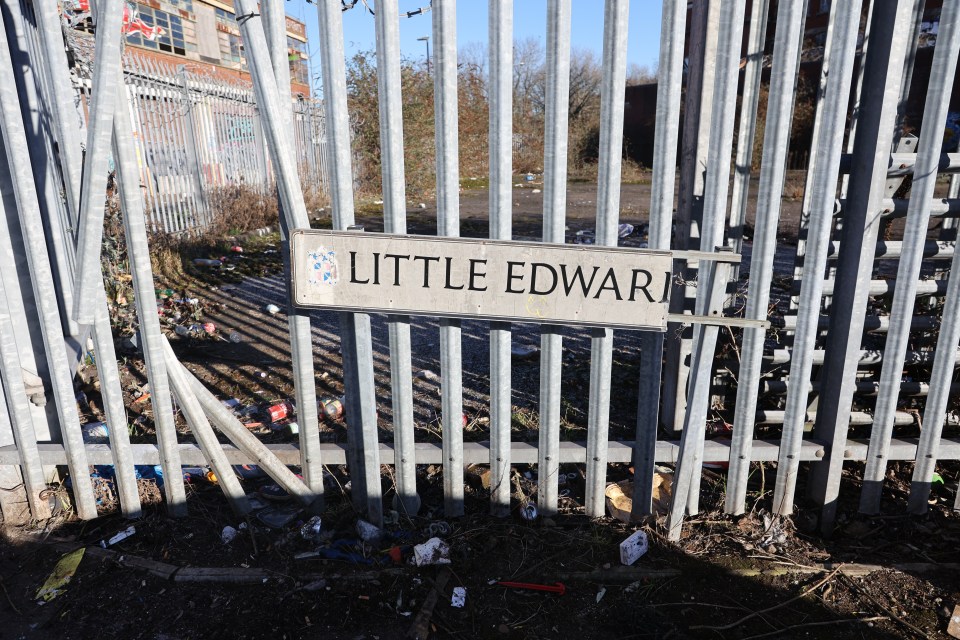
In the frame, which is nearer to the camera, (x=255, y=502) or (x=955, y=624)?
(x=955, y=624)

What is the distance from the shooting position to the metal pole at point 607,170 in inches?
92.9

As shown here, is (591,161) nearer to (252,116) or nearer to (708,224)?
(252,116)

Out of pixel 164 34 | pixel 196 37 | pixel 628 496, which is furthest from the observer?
pixel 196 37

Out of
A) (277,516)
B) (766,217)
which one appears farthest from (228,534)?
(766,217)

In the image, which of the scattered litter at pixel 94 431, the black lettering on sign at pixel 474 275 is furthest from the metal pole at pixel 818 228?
the scattered litter at pixel 94 431

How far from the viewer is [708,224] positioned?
8.36 ft

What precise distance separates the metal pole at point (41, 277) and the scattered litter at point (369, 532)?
1261 millimetres

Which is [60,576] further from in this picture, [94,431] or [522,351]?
[522,351]

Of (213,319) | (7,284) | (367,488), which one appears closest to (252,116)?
(213,319)

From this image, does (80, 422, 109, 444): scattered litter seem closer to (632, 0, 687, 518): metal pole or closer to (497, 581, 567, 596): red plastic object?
(497, 581, 567, 596): red plastic object

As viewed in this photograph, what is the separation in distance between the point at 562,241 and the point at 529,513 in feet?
4.11

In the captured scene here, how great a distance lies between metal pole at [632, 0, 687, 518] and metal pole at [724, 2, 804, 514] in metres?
0.33

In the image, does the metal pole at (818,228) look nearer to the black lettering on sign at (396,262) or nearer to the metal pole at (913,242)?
the metal pole at (913,242)

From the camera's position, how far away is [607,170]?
2.49m
